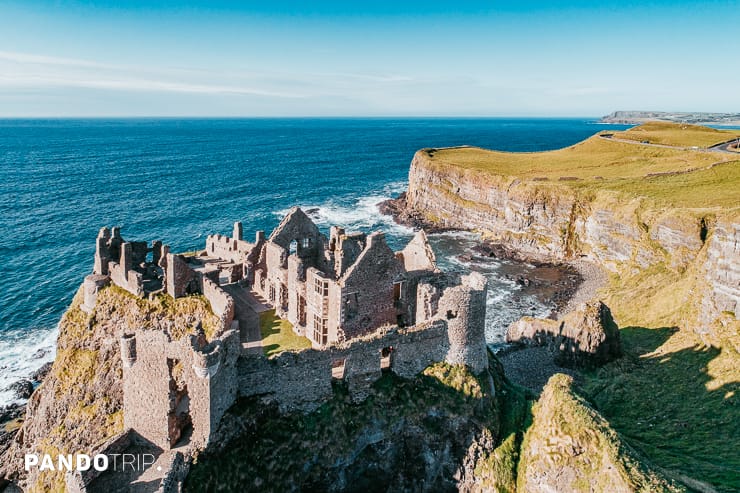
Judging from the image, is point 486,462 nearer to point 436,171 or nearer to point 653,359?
point 653,359

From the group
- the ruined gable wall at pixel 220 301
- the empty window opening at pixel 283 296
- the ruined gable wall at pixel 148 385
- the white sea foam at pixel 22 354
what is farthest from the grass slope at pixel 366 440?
the white sea foam at pixel 22 354

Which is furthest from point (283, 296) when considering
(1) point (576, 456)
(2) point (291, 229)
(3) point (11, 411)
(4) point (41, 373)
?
(4) point (41, 373)

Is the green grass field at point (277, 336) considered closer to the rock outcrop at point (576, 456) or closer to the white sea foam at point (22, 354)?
the rock outcrop at point (576, 456)

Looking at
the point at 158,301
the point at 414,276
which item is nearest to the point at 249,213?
the point at 158,301

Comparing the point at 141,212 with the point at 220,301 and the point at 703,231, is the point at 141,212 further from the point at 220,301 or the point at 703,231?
the point at 703,231

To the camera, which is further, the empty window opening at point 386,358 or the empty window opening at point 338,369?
the empty window opening at point 386,358

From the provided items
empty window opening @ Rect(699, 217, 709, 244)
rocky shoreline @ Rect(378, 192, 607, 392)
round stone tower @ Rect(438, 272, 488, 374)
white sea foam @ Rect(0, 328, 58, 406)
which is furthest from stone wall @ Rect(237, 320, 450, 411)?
empty window opening @ Rect(699, 217, 709, 244)
